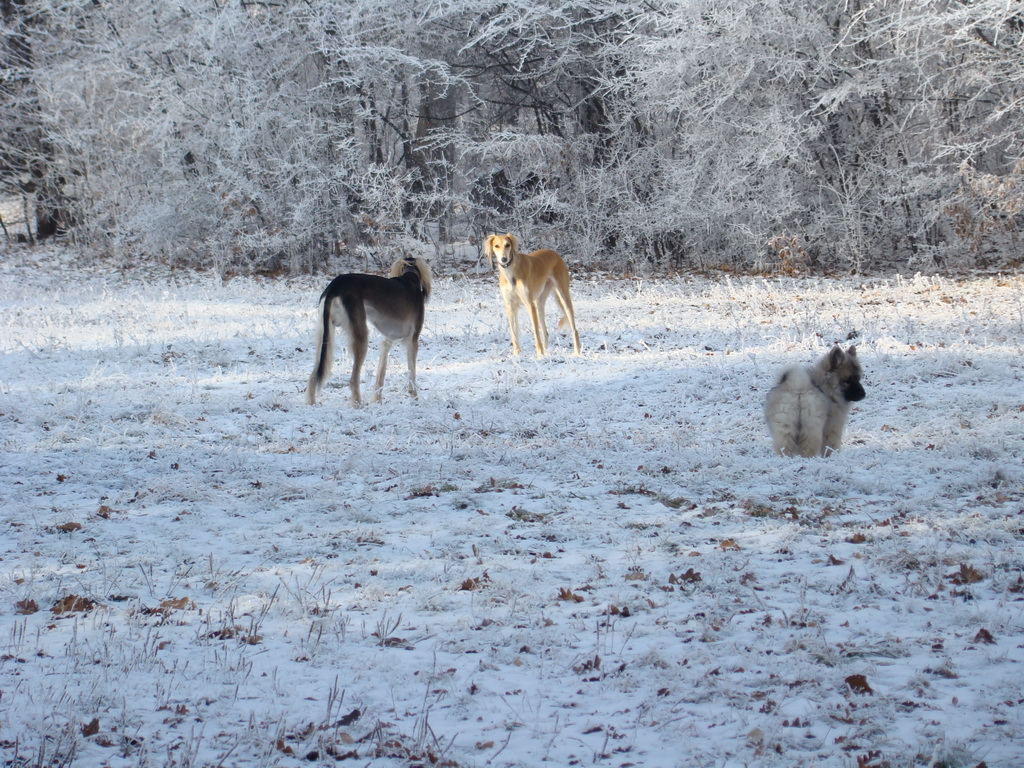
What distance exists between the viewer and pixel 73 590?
465cm

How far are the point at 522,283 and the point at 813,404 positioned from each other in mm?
5823

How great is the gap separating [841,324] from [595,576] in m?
9.68

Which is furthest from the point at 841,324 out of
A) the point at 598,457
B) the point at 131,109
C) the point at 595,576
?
the point at 131,109

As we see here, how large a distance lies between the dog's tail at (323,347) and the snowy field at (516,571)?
0.30 m

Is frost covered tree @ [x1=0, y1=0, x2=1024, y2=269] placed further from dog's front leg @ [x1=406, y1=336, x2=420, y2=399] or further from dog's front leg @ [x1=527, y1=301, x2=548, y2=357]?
dog's front leg @ [x1=406, y1=336, x2=420, y2=399]

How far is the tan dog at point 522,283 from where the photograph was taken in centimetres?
1241

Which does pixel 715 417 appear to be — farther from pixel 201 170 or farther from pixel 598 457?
pixel 201 170

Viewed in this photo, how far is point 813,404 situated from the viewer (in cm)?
738

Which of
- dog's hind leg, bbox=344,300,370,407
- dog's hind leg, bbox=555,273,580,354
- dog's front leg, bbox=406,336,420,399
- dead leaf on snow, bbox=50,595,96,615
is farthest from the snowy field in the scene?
dog's hind leg, bbox=555,273,580,354

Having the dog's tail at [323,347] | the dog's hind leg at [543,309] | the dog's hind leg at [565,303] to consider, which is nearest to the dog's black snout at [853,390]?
the dog's tail at [323,347]

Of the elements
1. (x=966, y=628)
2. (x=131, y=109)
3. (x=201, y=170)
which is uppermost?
(x=131, y=109)

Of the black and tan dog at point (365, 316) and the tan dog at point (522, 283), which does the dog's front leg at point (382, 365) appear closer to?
the black and tan dog at point (365, 316)

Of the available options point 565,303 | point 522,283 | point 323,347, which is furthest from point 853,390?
point 565,303

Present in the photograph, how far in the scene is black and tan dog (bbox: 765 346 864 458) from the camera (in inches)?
290
